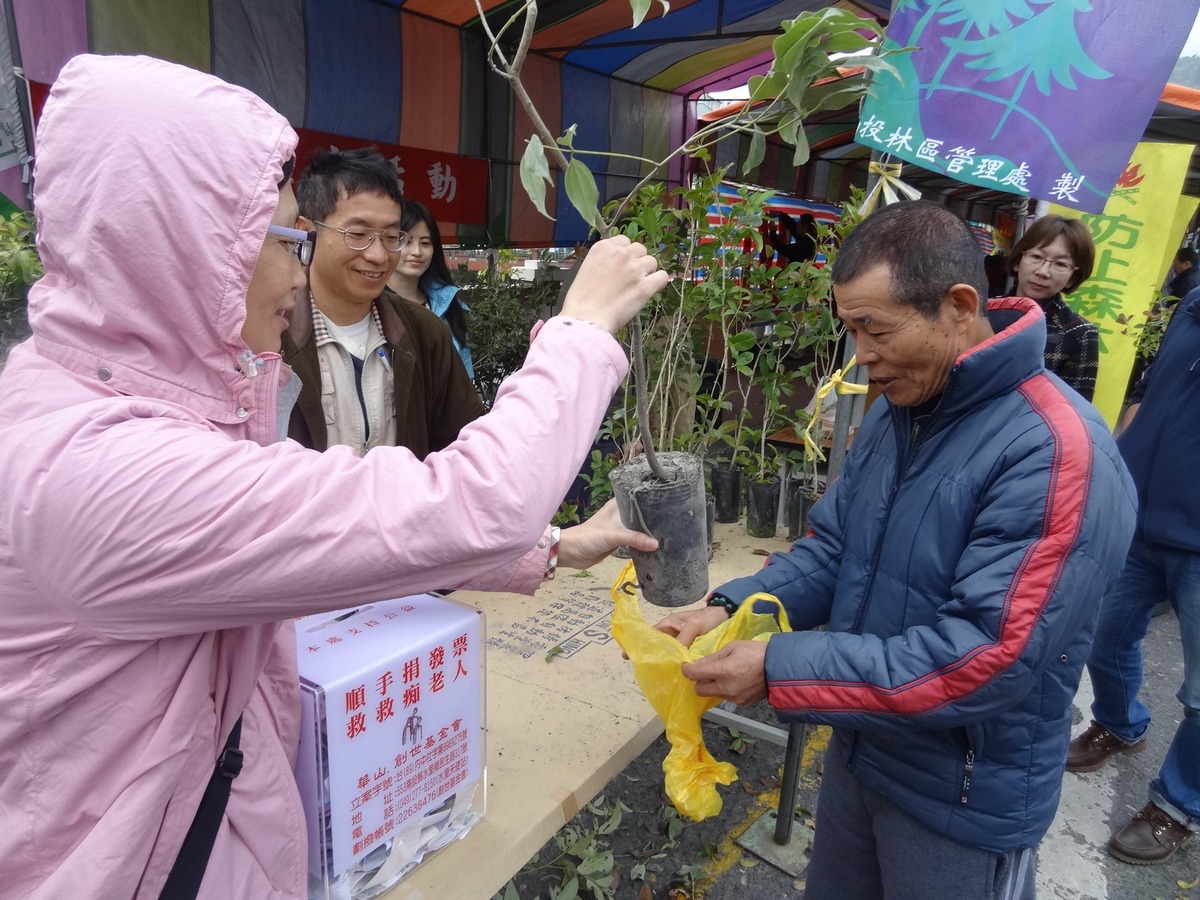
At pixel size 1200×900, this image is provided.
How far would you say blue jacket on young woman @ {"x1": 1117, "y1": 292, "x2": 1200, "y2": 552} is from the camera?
2.18m

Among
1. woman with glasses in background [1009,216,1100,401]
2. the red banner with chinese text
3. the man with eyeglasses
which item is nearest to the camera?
the man with eyeglasses

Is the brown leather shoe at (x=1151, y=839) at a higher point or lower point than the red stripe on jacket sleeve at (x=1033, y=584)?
lower

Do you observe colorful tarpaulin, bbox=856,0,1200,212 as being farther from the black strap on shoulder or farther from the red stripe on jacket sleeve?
the black strap on shoulder

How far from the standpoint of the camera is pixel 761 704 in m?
3.06

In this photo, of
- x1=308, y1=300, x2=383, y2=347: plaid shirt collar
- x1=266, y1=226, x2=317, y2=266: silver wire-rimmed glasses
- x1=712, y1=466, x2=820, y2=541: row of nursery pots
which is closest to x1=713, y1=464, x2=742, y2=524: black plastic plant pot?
x1=712, y1=466, x2=820, y2=541: row of nursery pots

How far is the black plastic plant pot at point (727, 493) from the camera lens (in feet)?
11.2

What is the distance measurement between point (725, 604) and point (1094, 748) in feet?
6.89

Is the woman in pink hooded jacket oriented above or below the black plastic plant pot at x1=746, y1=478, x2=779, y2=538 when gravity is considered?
above

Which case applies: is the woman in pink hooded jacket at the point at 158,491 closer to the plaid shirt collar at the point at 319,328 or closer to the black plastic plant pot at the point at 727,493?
the plaid shirt collar at the point at 319,328

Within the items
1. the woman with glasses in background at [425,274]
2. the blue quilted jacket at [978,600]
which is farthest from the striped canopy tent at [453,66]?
the blue quilted jacket at [978,600]

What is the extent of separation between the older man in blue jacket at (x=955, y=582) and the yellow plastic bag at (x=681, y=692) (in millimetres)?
79

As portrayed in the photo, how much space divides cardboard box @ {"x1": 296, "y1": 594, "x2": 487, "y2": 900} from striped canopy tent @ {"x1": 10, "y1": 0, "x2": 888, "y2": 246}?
288cm

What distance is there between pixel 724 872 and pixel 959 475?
1.69 m

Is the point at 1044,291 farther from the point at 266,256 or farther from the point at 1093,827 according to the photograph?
the point at 266,256
